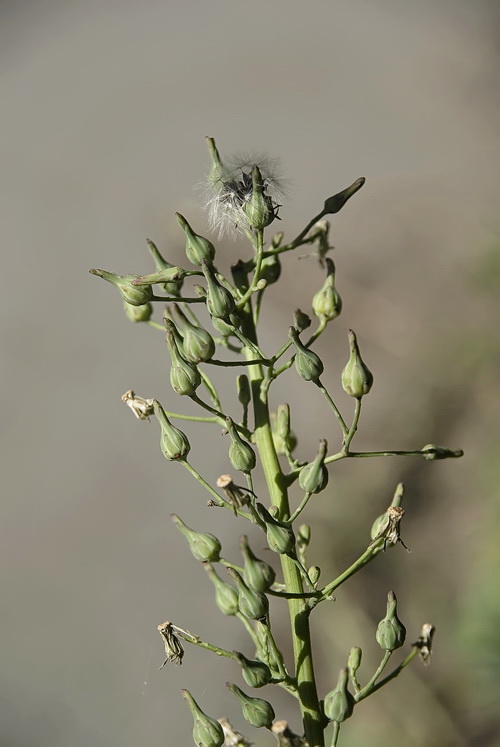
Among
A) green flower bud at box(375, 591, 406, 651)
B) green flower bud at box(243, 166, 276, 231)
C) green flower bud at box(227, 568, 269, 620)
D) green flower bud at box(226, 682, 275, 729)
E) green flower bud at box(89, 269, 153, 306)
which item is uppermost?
green flower bud at box(243, 166, 276, 231)

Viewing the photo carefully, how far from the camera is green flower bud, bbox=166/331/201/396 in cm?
111

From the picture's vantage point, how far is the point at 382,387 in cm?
376

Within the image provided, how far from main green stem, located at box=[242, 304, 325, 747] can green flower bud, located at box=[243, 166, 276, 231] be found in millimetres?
149

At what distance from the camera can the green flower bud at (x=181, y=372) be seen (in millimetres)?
1105

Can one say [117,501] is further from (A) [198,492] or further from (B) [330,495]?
(B) [330,495]

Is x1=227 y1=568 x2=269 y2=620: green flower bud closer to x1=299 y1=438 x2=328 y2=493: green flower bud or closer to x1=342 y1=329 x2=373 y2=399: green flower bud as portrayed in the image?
x1=299 y1=438 x2=328 y2=493: green flower bud

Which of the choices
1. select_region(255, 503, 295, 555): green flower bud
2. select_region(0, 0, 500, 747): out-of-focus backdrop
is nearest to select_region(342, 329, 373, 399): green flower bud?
select_region(255, 503, 295, 555): green flower bud

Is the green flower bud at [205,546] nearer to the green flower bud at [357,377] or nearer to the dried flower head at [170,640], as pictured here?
the dried flower head at [170,640]

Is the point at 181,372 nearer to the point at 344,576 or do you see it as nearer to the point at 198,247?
the point at 198,247

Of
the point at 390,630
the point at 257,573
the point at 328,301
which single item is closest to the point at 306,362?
the point at 328,301

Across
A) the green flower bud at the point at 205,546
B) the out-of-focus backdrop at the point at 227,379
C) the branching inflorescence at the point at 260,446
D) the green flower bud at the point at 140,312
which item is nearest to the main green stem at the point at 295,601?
the branching inflorescence at the point at 260,446

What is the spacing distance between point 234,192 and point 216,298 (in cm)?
18

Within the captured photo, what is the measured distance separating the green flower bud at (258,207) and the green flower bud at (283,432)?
0.30 metres

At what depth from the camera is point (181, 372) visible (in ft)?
3.63
